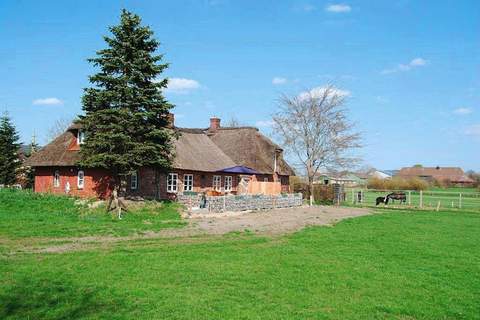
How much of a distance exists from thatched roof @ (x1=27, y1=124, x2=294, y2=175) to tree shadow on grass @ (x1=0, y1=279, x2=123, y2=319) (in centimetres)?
1982

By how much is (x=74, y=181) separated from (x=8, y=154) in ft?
51.5

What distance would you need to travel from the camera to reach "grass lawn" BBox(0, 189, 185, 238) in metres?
16.8

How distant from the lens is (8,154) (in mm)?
40219

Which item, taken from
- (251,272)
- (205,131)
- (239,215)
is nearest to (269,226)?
(239,215)

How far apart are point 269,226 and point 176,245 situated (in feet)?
23.1

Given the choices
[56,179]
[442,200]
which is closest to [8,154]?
[56,179]

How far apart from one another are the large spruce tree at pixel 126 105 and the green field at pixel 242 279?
27.0 feet

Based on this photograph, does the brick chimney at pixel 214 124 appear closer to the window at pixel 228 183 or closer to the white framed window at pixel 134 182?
the window at pixel 228 183

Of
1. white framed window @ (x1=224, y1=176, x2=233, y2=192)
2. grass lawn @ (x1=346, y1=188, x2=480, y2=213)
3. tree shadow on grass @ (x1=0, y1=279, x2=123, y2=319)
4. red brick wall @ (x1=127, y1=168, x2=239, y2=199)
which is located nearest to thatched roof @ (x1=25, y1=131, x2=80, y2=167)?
red brick wall @ (x1=127, y1=168, x2=239, y2=199)

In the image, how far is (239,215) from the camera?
26.0 metres

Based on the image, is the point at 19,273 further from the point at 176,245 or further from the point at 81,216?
the point at 81,216

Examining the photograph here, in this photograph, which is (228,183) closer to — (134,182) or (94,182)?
(134,182)

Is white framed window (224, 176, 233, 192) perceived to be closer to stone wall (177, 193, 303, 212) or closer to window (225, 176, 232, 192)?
window (225, 176, 232, 192)

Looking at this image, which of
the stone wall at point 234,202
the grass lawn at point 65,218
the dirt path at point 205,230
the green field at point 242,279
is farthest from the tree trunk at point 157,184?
the green field at point 242,279
